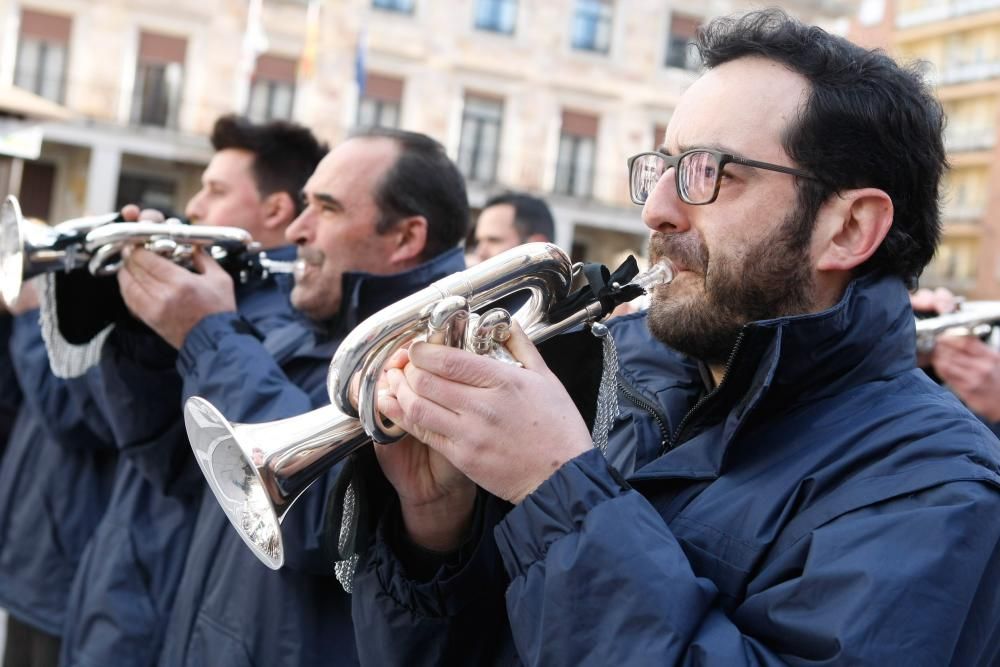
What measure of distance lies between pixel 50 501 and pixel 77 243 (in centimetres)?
130

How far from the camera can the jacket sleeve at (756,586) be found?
1.27 meters

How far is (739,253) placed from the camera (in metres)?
1.66

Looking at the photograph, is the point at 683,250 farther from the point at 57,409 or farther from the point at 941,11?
the point at 941,11

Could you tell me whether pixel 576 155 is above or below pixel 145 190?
above

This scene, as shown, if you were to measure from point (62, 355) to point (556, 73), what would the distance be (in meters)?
20.8

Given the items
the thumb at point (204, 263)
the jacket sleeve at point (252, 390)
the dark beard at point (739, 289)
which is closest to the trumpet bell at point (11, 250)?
the thumb at point (204, 263)

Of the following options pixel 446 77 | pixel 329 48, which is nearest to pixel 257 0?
pixel 329 48

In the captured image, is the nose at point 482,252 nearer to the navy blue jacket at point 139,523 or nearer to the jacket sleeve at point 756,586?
the navy blue jacket at point 139,523

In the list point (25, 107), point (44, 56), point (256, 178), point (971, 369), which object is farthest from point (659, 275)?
point (44, 56)

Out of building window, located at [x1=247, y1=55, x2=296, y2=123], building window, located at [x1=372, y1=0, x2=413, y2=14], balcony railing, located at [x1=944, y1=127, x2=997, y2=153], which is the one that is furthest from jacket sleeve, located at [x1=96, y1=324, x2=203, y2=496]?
balcony railing, located at [x1=944, y1=127, x2=997, y2=153]

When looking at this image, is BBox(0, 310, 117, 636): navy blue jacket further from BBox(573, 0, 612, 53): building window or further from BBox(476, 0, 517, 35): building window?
BBox(573, 0, 612, 53): building window

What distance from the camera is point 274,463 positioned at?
171 cm

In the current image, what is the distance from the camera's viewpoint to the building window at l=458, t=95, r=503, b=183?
73.9ft

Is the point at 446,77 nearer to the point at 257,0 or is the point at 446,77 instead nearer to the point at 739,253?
the point at 257,0
